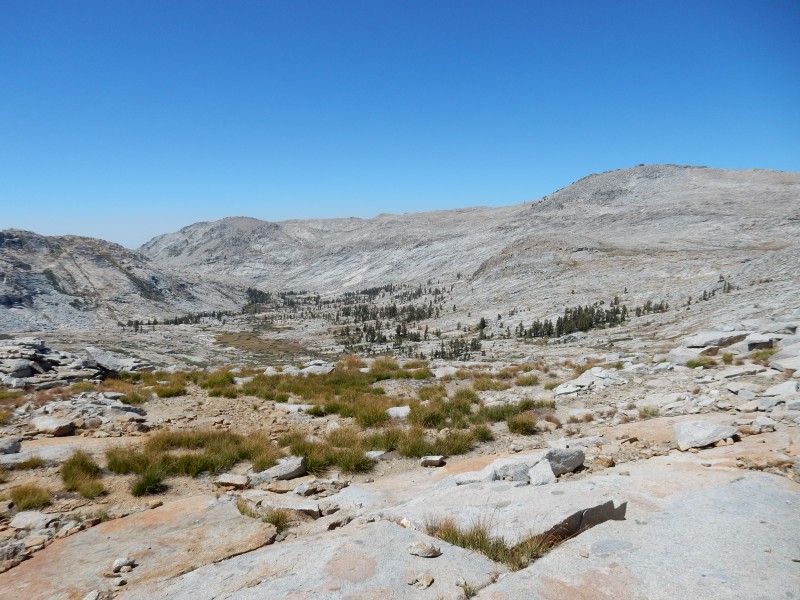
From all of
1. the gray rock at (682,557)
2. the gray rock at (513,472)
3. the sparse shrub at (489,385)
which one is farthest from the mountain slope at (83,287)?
the gray rock at (682,557)

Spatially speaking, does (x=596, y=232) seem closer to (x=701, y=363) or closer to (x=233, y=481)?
(x=701, y=363)

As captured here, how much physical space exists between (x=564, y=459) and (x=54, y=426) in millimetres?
11204

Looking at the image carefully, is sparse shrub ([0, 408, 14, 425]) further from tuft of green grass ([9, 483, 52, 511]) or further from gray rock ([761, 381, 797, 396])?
gray rock ([761, 381, 797, 396])

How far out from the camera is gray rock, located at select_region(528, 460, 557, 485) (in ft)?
20.2

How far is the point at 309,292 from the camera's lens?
161375 millimetres

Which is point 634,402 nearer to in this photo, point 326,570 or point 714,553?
point 714,553

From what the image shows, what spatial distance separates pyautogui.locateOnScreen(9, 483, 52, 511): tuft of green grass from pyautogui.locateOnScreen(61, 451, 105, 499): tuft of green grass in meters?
0.40

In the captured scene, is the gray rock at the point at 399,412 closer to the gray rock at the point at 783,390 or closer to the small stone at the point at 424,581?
the small stone at the point at 424,581

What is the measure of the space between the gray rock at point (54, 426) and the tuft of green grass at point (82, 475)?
239cm

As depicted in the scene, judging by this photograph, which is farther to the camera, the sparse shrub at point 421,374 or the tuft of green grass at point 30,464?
the sparse shrub at point 421,374

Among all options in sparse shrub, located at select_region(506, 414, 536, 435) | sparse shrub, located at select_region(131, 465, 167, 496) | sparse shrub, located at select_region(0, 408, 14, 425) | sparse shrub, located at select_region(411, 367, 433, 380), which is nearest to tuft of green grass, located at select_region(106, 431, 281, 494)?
sparse shrub, located at select_region(131, 465, 167, 496)

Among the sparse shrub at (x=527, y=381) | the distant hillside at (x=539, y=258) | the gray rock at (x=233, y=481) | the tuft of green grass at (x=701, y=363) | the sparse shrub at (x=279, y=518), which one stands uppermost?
the distant hillside at (x=539, y=258)

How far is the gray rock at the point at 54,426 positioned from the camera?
9555mm

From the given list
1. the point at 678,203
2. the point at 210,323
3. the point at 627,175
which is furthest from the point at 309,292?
the point at 627,175
